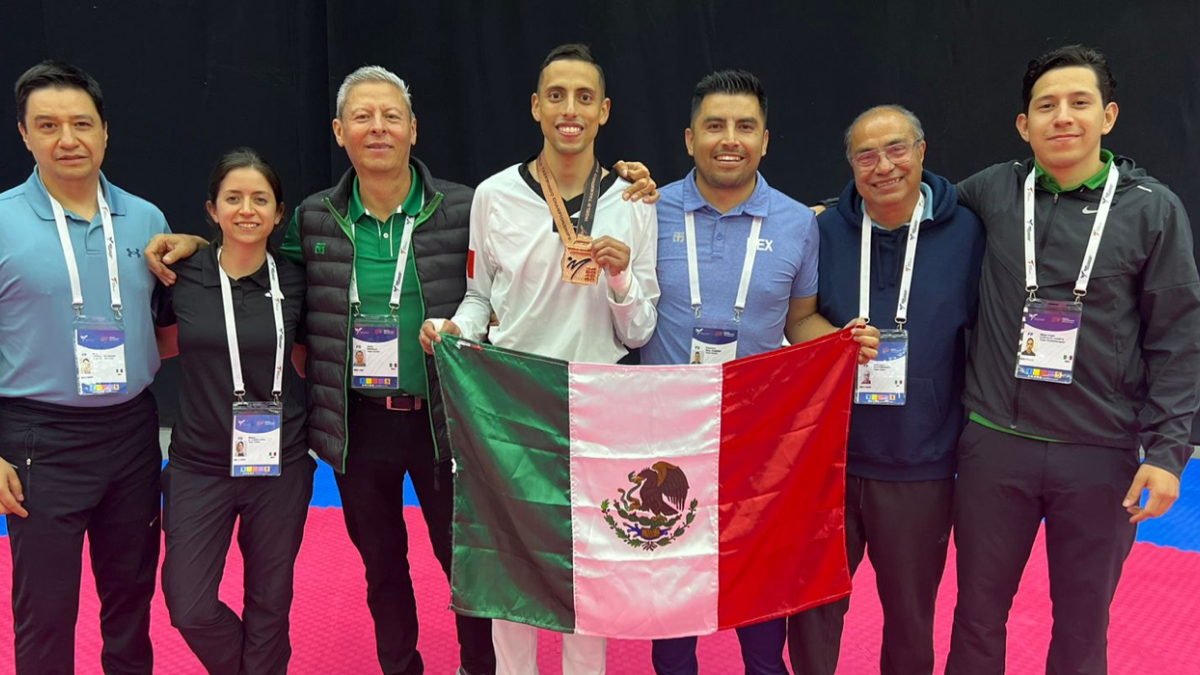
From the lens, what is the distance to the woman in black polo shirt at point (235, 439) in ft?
8.04

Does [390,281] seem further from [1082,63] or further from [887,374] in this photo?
[1082,63]

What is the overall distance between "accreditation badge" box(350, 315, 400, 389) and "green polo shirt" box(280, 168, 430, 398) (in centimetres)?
4

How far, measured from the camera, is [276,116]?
5746mm

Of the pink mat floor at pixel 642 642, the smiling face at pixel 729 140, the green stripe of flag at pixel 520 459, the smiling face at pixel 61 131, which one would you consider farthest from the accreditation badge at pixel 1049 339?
the smiling face at pixel 61 131

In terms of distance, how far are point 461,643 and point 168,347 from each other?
1.34 m

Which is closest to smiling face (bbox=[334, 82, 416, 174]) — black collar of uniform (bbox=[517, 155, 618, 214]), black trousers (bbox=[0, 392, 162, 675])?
black collar of uniform (bbox=[517, 155, 618, 214])

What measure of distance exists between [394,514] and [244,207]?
41.4 inches

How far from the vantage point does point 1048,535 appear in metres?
2.35

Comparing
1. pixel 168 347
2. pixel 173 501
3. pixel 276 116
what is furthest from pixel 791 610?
pixel 276 116

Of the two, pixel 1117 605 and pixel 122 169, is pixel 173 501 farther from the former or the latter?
pixel 122 169

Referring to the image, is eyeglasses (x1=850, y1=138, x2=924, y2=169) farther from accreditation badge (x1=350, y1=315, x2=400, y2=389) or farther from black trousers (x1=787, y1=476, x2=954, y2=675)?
accreditation badge (x1=350, y1=315, x2=400, y2=389)

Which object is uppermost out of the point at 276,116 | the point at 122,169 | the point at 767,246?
the point at 276,116

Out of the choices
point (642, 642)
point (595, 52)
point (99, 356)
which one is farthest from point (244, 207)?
point (595, 52)

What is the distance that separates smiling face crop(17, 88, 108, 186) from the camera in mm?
2389
